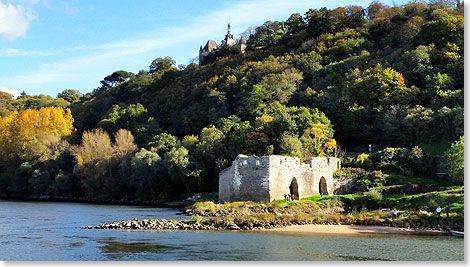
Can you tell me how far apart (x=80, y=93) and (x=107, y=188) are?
70.8 metres

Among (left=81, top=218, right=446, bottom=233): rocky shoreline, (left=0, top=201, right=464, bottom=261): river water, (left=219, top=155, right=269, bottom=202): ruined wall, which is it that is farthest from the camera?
(left=219, top=155, right=269, bottom=202): ruined wall

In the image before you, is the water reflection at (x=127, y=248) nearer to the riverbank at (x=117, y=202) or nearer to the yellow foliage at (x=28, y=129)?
the riverbank at (x=117, y=202)

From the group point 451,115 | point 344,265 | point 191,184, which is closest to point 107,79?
point 191,184

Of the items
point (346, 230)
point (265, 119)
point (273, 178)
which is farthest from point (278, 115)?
point (346, 230)

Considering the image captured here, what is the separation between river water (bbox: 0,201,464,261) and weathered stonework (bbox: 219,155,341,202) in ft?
31.9

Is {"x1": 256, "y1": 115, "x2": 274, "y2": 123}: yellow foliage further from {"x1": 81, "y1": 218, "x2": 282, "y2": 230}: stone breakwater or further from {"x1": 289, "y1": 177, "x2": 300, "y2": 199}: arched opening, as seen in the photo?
{"x1": 81, "y1": 218, "x2": 282, "y2": 230}: stone breakwater

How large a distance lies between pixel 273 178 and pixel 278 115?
11.0m

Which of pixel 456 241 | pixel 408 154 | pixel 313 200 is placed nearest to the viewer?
pixel 456 241

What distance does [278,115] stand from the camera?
45.0 metres

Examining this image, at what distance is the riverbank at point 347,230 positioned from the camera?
991 inches

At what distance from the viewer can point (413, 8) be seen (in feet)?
215

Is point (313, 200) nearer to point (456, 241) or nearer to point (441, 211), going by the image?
point (441, 211)

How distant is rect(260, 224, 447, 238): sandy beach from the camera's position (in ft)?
82.7

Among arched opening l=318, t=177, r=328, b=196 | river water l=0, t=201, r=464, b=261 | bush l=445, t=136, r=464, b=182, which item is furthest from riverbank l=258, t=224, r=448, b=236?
arched opening l=318, t=177, r=328, b=196
